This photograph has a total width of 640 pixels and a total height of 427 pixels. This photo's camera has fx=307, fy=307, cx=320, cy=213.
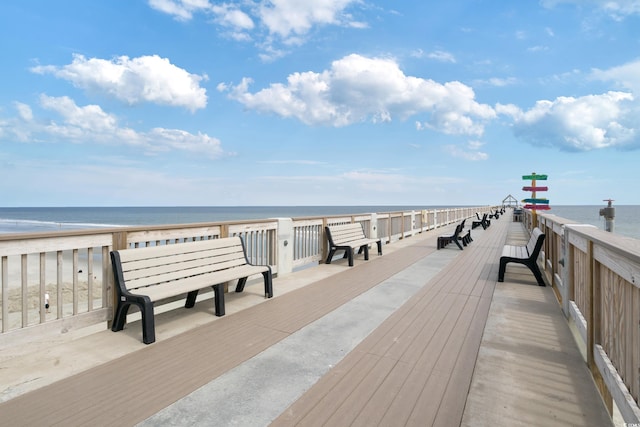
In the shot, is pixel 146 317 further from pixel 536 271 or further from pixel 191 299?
pixel 536 271

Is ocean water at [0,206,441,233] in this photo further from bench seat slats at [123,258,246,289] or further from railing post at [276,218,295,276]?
bench seat slats at [123,258,246,289]

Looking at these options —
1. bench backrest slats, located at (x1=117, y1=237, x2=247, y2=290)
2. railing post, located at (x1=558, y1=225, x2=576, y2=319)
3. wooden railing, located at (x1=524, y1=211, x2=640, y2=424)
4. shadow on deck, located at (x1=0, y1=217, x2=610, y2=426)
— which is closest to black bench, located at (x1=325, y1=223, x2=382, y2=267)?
shadow on deck, located at (x1=0, y1=217, x2=610, y2=426)

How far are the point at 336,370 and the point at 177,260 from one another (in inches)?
85.6

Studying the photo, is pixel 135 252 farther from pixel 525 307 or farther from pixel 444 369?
pixel 525 307

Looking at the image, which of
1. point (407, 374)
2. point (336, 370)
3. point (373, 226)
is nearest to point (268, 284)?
point (336, 370)

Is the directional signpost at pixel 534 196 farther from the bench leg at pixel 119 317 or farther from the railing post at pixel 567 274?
the bench leg at pixel 119 317

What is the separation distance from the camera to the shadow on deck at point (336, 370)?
6.07 feet

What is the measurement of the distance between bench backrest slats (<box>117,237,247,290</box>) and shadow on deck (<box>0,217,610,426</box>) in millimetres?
517

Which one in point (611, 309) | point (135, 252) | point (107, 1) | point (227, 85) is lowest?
point (611, 309)

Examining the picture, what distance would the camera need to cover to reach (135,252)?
3.11 meters

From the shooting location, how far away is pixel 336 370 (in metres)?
2.36

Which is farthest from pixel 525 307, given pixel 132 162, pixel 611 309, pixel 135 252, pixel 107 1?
pixel 132 162

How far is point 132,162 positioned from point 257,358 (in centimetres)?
6575

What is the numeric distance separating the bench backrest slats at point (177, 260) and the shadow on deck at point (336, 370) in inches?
20.4
